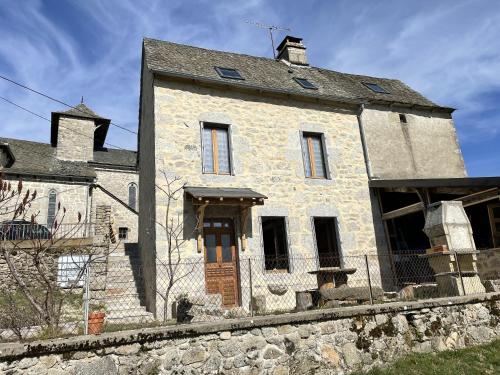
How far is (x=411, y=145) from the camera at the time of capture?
13.2m

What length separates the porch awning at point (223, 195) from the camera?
8.74 metres

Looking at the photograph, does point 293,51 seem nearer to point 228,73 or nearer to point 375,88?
point 375,88

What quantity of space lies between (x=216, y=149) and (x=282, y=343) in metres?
6.69

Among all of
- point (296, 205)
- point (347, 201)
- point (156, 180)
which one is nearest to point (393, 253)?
point (347, 201)

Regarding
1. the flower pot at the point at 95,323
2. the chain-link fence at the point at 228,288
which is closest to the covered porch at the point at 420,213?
the chain-link fence at the point at 228,288

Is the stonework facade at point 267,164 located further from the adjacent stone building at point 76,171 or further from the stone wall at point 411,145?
the adjacent stone building at point 76,171

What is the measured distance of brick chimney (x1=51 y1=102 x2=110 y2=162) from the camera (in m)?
23.8

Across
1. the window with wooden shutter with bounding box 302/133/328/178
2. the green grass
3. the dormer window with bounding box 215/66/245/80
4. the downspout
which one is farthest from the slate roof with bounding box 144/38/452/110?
the green grass

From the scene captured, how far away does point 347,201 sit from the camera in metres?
11.1

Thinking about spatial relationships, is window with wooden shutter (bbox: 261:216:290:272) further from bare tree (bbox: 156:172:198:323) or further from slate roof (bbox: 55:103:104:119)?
slate roof (bbox: 55:103:104:119)

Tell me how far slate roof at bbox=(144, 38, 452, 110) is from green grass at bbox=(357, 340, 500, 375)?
8.22 meters

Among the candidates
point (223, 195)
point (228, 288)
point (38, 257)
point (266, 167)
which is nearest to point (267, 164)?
point (266, 167)

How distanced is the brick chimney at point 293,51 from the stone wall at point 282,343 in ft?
40.2

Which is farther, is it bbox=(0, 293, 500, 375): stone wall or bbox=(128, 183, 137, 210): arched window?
bbox=(128, 183, 137, 210): arched window
